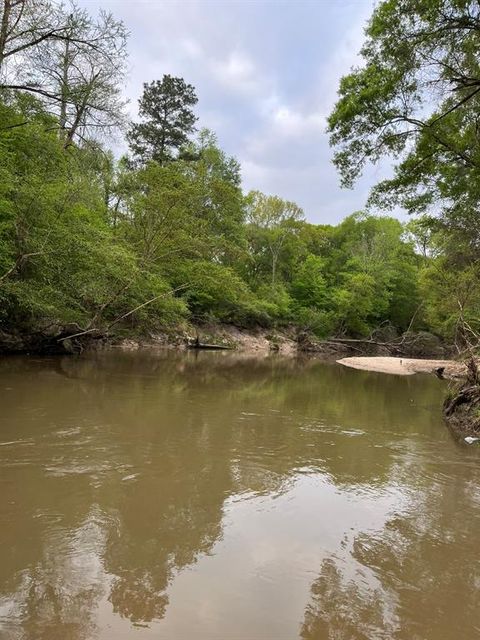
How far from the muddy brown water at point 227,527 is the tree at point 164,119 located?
3465 centimetres

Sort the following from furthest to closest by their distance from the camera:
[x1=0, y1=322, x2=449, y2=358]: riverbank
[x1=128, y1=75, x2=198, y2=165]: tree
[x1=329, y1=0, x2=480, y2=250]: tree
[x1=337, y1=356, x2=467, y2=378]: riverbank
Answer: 1. [x1=128, y1=75, x2=198, y2=165]: tree
2. [x1=337, y1=356, x2=467, y2=378]: riverbank
3. [x1=0, y1=322, x2=449, y2=358]: riverbank
4. [x1=329, y1=0, x2=480, y2=250]: tree

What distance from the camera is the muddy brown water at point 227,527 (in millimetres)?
3135

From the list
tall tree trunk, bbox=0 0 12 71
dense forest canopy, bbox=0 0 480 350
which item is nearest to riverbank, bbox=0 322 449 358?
dense forest canopy, bbox=0 0 480 350

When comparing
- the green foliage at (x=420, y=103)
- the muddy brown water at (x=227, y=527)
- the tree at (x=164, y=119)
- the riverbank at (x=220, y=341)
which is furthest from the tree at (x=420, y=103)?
the tree at (x=164, y=119)

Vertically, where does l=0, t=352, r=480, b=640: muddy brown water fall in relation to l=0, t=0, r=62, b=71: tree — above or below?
below

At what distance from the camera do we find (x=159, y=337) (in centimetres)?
2961

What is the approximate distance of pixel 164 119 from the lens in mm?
41125

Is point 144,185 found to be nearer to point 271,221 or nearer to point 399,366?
point 399,366

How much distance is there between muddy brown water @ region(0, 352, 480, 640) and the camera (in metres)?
3.13

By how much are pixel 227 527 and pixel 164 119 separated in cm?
4185

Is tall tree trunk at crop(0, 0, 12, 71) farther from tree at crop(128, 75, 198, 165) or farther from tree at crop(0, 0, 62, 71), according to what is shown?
tree at crop(128, 75, 198, 165)

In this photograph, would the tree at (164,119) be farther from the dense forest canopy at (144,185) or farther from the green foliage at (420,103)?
the green foliage at (420,103)

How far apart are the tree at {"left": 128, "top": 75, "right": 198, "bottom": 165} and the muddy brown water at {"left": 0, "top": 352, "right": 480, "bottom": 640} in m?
34.7

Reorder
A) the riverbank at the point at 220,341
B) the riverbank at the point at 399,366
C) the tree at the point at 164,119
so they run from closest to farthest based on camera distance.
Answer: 1. the riverbank at the point at 220,341
2. the riverbank at the point at 399,366
3. the tree at the point at 164,119
